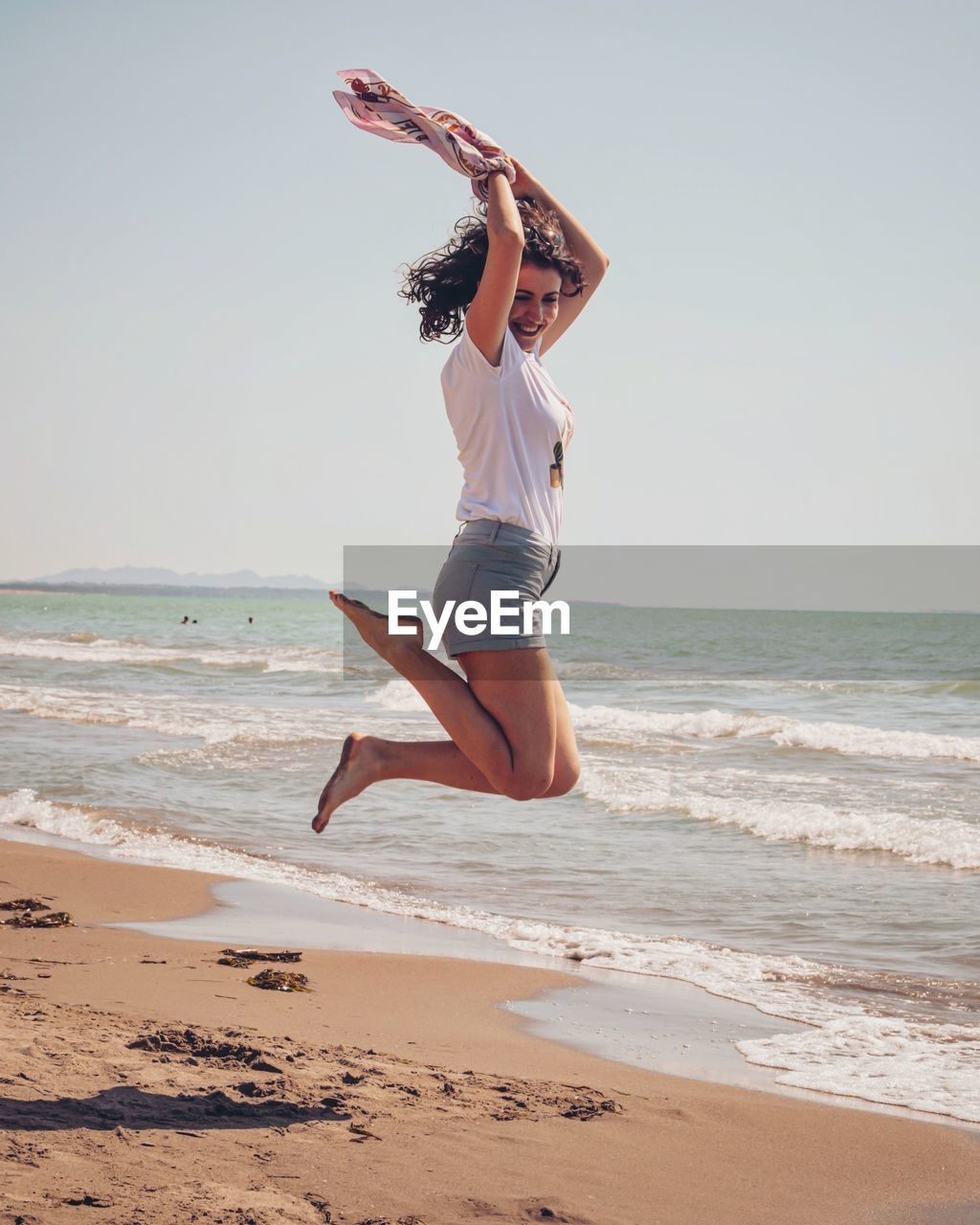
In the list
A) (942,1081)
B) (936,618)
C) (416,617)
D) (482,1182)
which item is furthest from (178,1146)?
(936,618)

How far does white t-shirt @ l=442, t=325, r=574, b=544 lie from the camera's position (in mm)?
3270

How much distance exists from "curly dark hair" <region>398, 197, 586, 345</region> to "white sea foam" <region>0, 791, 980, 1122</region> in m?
2.94

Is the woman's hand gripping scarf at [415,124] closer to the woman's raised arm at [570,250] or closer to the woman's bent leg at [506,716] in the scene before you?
the woman's raised arm at [570,250]

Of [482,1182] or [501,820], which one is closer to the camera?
[482,1182]

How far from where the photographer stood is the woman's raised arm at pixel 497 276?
3131 mm

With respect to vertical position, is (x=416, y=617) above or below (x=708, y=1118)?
above

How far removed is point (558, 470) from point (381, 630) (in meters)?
0.70

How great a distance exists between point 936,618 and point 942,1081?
83136 millimetres

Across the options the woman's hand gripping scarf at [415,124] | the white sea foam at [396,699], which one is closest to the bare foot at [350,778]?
the woman's hand gripping scarf at [415,124]

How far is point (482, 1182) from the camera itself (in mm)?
3139

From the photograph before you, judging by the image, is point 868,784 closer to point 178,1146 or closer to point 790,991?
point 790,991

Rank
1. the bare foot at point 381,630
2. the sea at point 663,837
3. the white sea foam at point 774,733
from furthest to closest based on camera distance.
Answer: the white sea foam at point 774,733 → the sea at point 663,837 → the bare foot at point 381,630

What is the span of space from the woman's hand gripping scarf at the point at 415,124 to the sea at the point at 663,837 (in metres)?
3.31

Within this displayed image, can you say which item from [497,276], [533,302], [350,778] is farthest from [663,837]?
[497,276]
